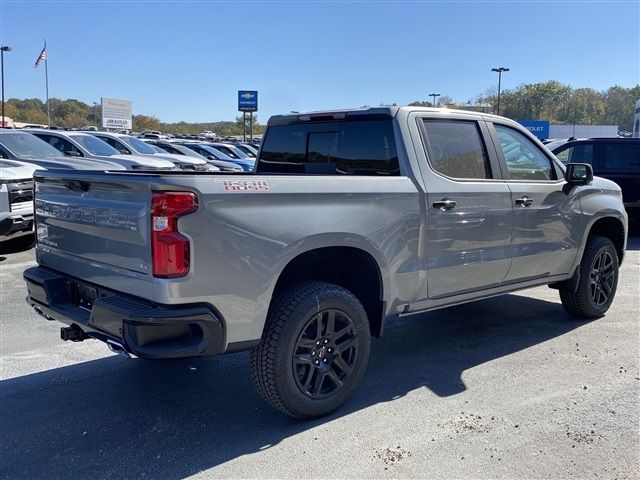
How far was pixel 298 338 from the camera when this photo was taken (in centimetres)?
347

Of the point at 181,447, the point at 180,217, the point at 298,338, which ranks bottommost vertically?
the point at 181,447

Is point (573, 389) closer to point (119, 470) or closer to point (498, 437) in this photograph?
point (498, 437)

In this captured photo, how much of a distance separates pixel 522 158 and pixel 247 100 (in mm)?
48624

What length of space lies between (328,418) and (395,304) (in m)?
0.89

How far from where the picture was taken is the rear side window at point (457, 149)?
14.3ft

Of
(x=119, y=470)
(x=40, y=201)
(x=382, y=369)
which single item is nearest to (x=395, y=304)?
(x=382, y=369)

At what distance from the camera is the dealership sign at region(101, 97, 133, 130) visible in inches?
2406

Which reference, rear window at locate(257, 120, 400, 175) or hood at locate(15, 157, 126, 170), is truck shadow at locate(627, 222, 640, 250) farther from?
hood at locate(15, 157, 126, 170)

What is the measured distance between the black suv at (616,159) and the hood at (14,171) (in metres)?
9.60

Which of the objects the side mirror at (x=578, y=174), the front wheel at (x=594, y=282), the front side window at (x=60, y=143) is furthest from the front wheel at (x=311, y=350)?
the front side window at (x=60, y=143)

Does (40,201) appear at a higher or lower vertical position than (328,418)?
higher

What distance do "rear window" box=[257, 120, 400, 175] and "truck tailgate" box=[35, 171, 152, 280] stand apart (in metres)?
1.84

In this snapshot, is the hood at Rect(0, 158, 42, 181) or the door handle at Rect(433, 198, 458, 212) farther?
the hood at Rect(0, 158, 42, 181)

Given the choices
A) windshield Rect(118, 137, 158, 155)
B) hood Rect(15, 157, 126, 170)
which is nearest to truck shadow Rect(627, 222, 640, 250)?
hood Rect(15, 157, 126, 170)
